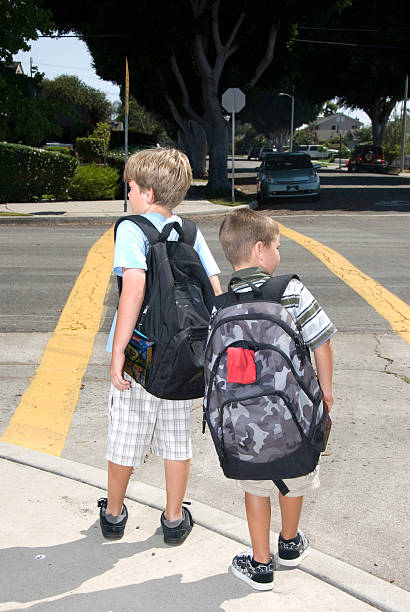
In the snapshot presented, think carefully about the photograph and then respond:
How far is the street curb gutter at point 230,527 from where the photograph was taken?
9.55 feet

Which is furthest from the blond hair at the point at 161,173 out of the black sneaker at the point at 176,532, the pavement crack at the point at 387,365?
the pavement crack at the point at 387,365

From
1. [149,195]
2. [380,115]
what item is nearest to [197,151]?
[380,115]

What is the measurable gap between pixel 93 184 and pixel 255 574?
61.7 feet

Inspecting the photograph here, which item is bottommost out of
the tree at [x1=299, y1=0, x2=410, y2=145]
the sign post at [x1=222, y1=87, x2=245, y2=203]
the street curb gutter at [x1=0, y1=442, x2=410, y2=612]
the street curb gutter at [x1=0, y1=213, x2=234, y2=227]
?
the street curb gutter at [x1=0, y1=442, x2=410, y2=612]

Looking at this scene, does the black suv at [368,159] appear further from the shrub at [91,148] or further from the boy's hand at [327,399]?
the boy's hand at [327,399]

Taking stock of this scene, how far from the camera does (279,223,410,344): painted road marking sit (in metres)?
7.96

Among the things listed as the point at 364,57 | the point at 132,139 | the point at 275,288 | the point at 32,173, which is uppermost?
the point at 364,57

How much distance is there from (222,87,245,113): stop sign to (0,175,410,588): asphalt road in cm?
965

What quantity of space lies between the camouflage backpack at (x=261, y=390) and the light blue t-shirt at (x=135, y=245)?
0.49 metres

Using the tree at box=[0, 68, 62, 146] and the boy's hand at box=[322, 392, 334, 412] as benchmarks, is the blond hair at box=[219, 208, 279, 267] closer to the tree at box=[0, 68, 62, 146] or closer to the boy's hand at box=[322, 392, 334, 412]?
the boy's hand at box=[322, 392, 334, 412]

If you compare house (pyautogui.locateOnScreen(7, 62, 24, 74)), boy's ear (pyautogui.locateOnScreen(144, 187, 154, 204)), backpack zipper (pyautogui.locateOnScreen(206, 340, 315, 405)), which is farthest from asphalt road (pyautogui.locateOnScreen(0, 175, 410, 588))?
house (pyautogui.locateOnScreen(7, 62, 24, 74))

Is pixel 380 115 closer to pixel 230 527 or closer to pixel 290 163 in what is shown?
pixel 290 163

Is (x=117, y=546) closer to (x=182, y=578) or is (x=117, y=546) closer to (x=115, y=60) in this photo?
(x=182, y=578)

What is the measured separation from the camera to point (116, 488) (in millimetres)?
3383
